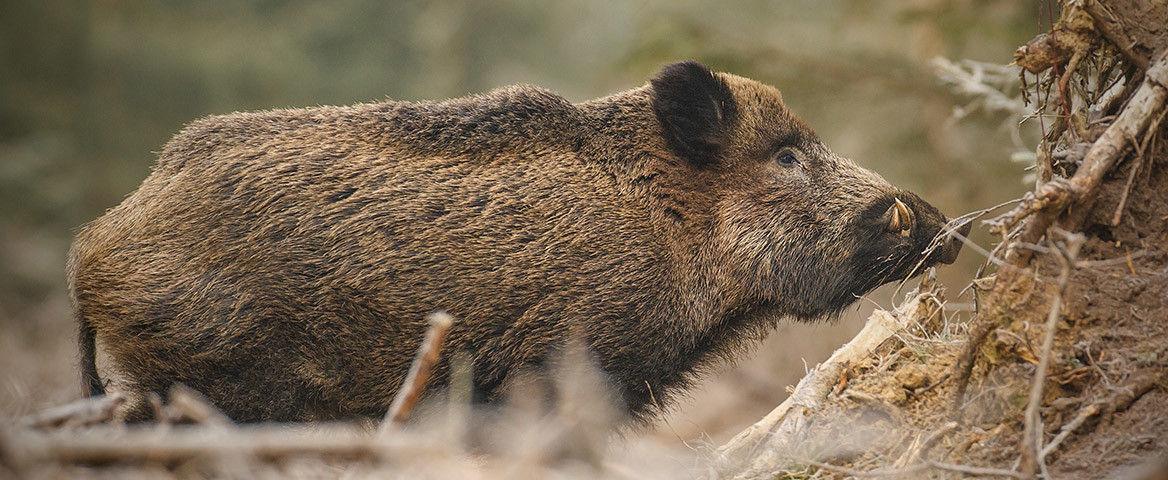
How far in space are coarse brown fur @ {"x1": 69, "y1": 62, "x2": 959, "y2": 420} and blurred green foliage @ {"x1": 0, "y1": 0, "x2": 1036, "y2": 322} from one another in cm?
476

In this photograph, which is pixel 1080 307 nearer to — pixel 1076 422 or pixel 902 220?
pixel 1076 422

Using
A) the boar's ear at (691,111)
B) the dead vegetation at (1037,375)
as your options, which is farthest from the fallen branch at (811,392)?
the boar's ear at (691,111)

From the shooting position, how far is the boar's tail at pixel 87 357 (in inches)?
154

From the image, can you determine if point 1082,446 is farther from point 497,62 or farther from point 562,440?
point 497,62

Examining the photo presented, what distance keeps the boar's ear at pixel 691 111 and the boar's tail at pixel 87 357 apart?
2878 mm

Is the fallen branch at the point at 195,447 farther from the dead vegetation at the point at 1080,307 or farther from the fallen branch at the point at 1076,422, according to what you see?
the fallen branch at the point at 1076,422

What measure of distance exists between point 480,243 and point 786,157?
5.69ft

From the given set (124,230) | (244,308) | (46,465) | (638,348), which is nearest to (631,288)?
(638,348)

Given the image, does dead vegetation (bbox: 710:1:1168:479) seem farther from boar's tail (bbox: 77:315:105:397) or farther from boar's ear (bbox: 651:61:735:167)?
boar's tail (bbox: 77:315:105:397)

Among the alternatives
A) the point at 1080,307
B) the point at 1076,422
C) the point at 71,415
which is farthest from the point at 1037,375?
the point at 71,415

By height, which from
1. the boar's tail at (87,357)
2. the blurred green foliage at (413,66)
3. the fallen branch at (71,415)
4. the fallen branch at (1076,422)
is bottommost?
the fallen branch at (71,415)

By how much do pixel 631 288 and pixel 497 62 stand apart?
30.4 feet

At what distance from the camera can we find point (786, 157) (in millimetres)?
4629

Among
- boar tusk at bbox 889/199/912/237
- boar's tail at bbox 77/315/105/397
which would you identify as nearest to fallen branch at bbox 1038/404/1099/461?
boar tusk at bbox 889/199/912/237
